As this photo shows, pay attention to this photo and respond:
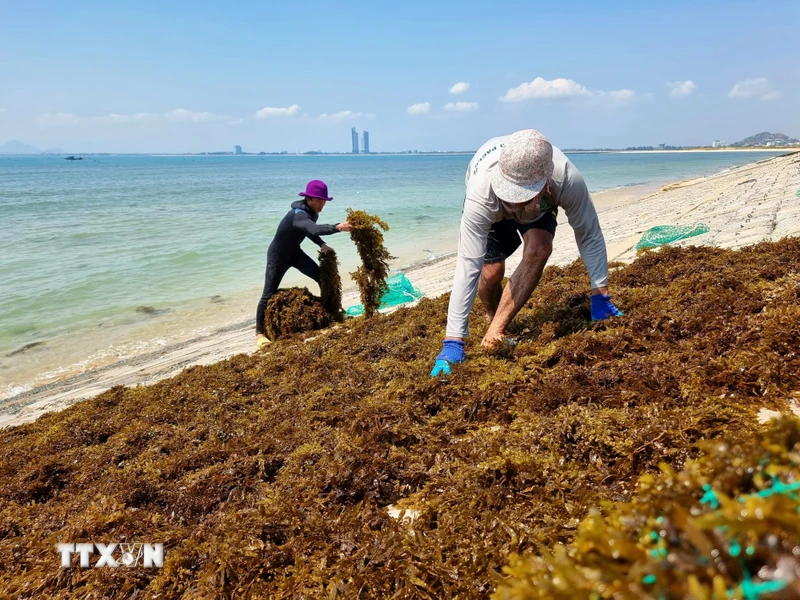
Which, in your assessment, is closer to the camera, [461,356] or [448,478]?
[448,478]

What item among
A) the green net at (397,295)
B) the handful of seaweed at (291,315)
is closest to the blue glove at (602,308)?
the handful of seaweed at (291,315)

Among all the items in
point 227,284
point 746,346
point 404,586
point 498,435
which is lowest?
point 227,284

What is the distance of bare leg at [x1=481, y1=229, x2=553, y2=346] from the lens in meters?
3.77

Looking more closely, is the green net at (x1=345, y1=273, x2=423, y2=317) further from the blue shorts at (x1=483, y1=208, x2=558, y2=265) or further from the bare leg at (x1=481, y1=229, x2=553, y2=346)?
the bare leg at (x1=481, y1=229, x2=553, y2=346)

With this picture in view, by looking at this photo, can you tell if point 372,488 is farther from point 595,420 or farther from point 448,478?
point 595,420

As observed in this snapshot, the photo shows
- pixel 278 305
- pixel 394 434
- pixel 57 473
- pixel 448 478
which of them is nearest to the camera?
pixel 448 478

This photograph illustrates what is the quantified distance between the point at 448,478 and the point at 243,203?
3297cm

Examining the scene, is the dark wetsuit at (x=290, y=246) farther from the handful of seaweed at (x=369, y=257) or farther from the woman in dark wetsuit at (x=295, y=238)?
the handful of seaweed at (x=369, y=257)

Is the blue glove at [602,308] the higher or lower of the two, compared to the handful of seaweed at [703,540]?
lower

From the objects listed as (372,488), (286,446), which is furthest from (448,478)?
(286,446)

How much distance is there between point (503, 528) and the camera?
199cm

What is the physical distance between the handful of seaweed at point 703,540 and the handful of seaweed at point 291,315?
5.71 m

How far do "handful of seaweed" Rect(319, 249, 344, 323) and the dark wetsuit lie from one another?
0.62 feet

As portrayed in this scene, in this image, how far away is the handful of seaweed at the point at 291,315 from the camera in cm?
665
